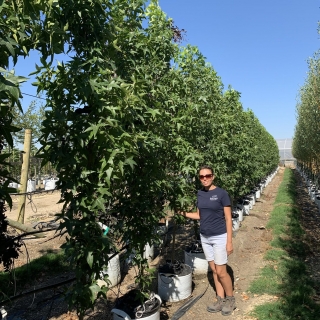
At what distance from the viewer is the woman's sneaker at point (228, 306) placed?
4.05 metres

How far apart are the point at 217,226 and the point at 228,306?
3.70ft

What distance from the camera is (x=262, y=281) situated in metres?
5.03

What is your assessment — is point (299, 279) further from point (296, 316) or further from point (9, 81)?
point (9, 81)

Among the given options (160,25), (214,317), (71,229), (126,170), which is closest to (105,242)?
(71,229)

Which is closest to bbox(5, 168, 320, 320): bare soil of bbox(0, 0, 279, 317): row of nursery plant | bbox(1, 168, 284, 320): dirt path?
bbox(1, 168, 284, 320): dirt path

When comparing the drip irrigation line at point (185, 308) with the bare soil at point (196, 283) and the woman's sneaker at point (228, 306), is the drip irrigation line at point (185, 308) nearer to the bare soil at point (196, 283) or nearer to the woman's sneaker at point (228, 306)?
the bare soil at point (196, 283)

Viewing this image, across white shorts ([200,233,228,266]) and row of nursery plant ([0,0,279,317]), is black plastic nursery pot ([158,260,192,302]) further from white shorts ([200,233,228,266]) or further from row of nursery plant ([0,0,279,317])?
row of nursery plant ([0,0,279,317])

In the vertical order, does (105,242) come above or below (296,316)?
above

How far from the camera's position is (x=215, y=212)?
3945 millimetres

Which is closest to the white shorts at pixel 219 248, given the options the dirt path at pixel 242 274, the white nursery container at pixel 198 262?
the dirt path at pixel 242 274

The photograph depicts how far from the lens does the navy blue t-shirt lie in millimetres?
3920

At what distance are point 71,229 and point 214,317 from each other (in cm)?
290

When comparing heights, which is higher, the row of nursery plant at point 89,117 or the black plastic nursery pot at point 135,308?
the row of nursery plant at point 89,117

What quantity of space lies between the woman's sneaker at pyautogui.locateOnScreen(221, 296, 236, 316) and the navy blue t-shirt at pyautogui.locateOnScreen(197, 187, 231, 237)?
0.95 m
